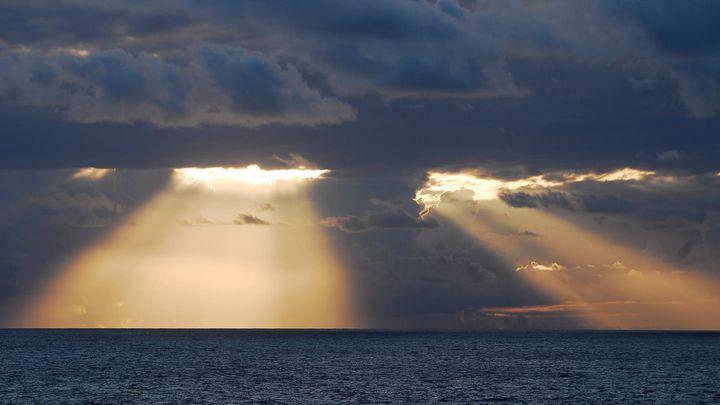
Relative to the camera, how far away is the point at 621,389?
138m

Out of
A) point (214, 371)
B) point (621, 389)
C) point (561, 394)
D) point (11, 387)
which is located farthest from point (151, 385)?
point (621, 389)

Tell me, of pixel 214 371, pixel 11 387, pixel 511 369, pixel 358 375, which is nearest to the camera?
pixel 11 387

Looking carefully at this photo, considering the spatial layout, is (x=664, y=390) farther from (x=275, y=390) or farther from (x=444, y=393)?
(x=275, y=390)

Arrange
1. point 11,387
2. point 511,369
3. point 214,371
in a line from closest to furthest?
1. point 11,387
2. point 214,371
3. point 511,369

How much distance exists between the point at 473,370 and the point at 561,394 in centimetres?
4849

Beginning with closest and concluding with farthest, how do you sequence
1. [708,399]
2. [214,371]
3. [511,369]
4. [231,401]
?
[231,401]
[708,399]
[214,371]
[511,369]

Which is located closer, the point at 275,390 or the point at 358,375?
the point at 275,390

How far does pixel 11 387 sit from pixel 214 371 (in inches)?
1682

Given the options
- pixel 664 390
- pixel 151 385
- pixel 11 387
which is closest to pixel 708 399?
pixel 664 390

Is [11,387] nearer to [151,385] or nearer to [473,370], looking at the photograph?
[151,385]

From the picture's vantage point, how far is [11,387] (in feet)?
441

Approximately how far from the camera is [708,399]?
406 feet

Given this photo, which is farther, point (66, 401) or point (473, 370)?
point (473, 370)

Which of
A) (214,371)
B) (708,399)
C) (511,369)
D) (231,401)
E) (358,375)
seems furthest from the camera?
(511,369)
